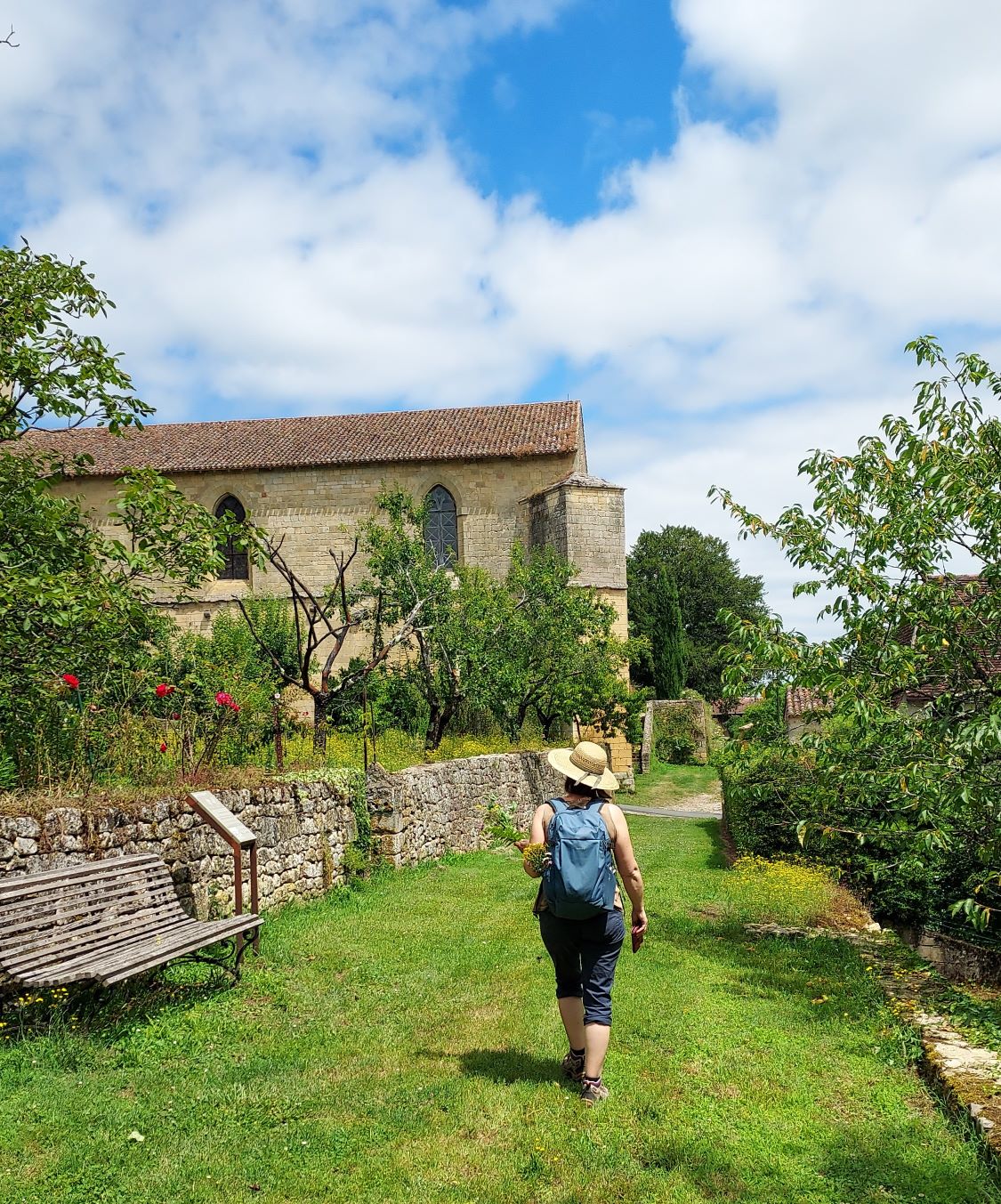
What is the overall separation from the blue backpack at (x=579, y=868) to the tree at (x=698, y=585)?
42000 millimetres

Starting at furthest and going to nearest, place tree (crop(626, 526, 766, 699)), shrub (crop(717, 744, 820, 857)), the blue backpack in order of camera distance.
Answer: tree (crop(626, 526, 766, 699))
shrub (crop(717, 744, 820, 857))
the blue backpack

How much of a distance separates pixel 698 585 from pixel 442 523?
88.8ft

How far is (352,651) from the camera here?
1056 inches

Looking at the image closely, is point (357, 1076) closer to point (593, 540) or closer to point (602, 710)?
point (602, 710)

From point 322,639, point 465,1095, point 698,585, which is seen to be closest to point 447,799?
point 322,639

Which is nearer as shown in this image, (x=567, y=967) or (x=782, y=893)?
(x=567, y=967)

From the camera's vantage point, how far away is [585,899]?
432 centimetres

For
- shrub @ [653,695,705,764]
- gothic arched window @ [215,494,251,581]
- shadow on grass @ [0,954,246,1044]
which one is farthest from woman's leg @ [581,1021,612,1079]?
A: shrub @ [653,695,705,764]

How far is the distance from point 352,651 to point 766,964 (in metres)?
20.5

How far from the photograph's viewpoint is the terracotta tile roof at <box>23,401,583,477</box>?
86.7 ft

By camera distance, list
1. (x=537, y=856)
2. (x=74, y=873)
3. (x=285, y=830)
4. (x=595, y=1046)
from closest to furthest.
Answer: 1. (x=595, y=1046)
2. (x=537, y=856)
3. (x=74, y=873)
4. (x=285, y=830)

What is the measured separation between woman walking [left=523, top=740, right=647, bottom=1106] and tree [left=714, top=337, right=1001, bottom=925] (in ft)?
7.15

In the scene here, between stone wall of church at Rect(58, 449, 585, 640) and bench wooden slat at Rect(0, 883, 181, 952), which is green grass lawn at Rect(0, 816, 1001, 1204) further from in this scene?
stone wall of church at Rect(58, 449, 585, 640)

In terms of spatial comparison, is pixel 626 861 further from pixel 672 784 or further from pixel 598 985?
pixel 672 784
